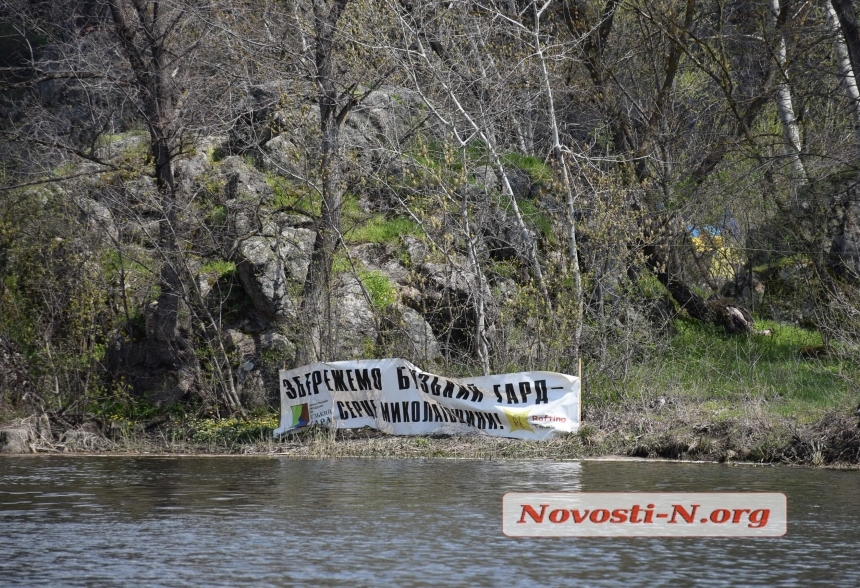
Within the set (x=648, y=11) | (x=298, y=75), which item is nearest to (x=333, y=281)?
(x=298, y=75)

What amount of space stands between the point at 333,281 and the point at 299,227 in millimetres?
2233

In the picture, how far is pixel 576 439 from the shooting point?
18656 mm

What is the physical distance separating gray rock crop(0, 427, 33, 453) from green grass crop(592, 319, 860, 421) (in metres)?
10.7

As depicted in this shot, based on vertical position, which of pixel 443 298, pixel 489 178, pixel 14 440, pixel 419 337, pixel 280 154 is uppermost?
pixel 280 154

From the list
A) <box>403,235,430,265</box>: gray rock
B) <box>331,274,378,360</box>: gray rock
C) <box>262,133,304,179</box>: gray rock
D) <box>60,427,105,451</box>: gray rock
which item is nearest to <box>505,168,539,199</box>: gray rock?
<box>403,235,430,265</box>: gray rock

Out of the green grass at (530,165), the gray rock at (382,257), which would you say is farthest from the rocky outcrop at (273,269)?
the green grass at (530,165)

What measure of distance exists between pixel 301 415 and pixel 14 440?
529cm

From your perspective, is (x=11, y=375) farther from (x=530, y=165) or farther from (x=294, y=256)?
(x=530, y=165)

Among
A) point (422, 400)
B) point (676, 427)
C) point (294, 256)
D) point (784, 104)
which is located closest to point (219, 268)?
point (294, 256)

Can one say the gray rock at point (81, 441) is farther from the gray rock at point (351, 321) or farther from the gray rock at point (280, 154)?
the gray rock at point (280, 154)

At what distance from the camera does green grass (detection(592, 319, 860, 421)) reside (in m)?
19.8

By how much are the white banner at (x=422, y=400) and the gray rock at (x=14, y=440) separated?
15.4 feet

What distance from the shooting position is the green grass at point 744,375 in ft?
64.9

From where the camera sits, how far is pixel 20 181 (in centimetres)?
2444
